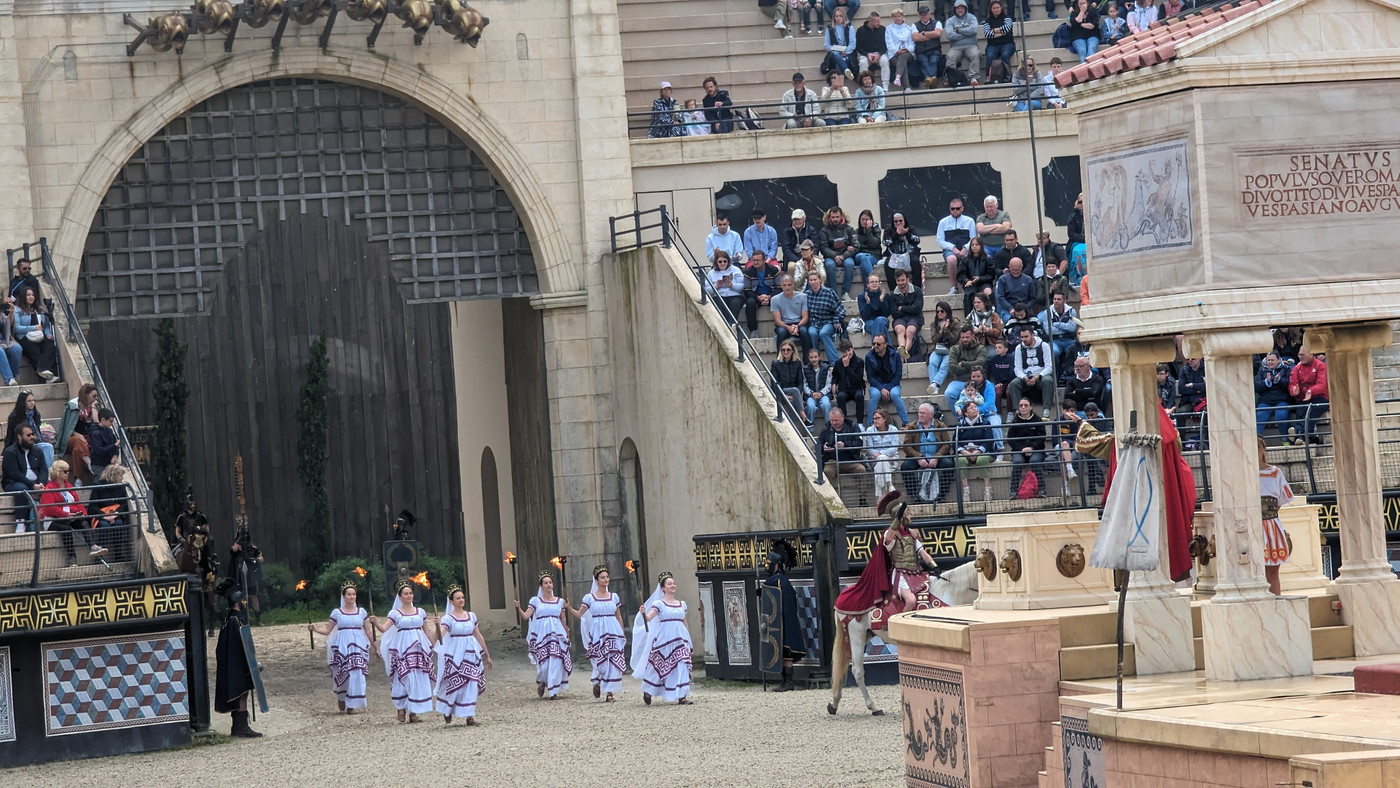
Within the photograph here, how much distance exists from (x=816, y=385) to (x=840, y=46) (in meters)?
8.24

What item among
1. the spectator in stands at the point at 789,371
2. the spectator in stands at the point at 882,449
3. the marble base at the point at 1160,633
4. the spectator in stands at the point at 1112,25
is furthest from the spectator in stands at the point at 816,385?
the marble base at the point at 1160,633

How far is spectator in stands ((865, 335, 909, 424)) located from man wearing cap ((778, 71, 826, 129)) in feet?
19.9

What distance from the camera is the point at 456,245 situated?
29547 mm

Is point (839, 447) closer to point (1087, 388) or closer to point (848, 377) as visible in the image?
point (848, 377)

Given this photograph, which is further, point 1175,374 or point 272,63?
point 272,63

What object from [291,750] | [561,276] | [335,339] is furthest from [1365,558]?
[335,339]

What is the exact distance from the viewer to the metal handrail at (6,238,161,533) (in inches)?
903

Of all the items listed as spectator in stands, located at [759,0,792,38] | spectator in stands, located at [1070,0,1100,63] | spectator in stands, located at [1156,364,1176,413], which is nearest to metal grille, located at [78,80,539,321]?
spectator in stands, located at [759,0,792,38]

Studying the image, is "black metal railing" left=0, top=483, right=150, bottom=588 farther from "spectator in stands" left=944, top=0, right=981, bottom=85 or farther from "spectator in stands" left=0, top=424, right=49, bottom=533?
"spectator in stands" left=944, top=0, right=981, bottom=85

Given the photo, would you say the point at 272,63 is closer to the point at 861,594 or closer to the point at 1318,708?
the point at 861,594

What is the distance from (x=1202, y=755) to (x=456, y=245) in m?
20.3

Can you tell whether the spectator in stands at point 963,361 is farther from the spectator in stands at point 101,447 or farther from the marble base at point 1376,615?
the marble base at point 1376,615

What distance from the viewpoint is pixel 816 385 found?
26.0 m

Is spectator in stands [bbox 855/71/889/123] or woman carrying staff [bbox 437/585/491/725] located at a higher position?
spectator in stands [bbox 855/71/889/123]
